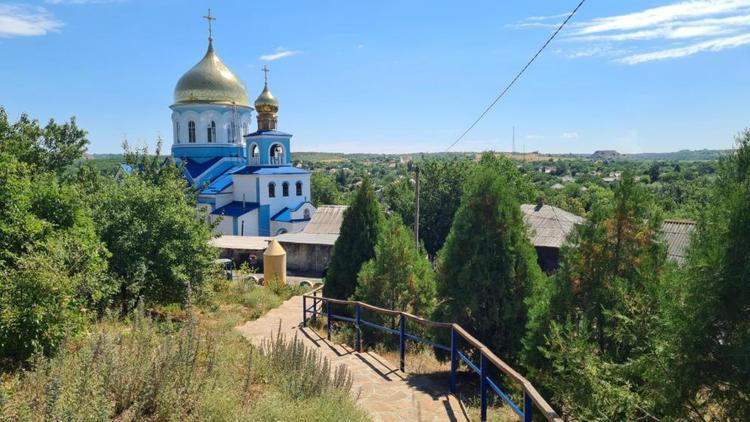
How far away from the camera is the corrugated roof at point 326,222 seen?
26578 mm

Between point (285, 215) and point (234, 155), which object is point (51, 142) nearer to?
point (285, 215)

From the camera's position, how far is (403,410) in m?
5.57

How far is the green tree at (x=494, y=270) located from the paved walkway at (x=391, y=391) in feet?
3.35

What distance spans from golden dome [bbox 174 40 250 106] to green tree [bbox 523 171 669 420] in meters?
33.0

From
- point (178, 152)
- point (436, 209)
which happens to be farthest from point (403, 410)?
point (178, 152)

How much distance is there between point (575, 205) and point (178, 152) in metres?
28.8

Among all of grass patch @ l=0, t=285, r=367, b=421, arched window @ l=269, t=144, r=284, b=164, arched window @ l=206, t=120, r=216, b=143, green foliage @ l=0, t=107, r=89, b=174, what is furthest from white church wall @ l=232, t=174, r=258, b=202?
grass patch @ l=0, t=285, r=367, b=421

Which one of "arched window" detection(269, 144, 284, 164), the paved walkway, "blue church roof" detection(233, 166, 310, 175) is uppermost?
"arched window" detection(269, 144, 284, 164)

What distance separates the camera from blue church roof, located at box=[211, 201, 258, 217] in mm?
30953

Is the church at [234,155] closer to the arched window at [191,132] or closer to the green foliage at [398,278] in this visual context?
the arched window at [191,132]

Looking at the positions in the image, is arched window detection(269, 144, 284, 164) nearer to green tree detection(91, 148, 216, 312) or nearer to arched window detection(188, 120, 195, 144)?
arched window detection(188, 120, 195, 144)

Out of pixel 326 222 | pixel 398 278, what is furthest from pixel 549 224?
pixel 398 278

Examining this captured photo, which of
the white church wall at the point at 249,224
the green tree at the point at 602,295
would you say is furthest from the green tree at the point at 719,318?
the white church wall at the point at 249,224

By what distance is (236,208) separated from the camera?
31.8 meters
